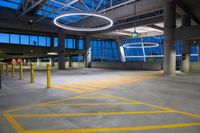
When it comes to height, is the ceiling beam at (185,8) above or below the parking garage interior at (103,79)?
above

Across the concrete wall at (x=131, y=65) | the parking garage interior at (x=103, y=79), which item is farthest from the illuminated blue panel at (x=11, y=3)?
the concrete wall at (x=131, y=65)

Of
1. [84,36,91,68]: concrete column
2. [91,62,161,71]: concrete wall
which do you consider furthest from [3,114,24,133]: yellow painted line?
[84,36,91,68]: concrete column

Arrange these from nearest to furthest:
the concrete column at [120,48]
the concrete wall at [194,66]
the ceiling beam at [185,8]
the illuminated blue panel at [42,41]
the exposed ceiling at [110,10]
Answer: the ceiling beam at [185,8], the exposed ceiling at [110,10], the concrete wall at [194,66], the illuminated blue panel at [42,41], the concrete column at [120,48]

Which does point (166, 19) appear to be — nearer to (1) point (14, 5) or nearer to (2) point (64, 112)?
(2) point (64, 112)

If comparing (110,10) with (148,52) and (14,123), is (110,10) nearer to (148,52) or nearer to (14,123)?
(148,52)

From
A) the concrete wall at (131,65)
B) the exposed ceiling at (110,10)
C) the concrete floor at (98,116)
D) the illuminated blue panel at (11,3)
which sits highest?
the illuminated blue panel at (11,3)

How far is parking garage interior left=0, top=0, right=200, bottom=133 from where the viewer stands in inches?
141

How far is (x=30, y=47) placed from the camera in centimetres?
2844

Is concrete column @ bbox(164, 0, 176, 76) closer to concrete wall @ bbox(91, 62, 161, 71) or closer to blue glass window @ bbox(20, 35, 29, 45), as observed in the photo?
concrete wall @ bbox(91, 62, 161, 71)

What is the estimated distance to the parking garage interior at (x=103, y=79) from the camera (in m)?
3.59

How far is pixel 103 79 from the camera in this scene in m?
12.0

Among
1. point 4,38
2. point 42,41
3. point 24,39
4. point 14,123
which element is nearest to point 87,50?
point 42,41

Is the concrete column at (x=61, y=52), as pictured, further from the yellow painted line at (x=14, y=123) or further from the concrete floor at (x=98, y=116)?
the yellow painted line at (x=14, y=123)

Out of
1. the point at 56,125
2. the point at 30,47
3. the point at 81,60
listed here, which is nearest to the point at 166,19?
the point at 56,125
